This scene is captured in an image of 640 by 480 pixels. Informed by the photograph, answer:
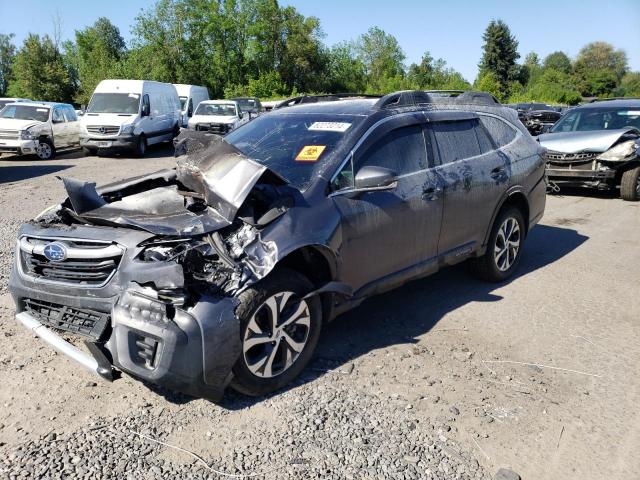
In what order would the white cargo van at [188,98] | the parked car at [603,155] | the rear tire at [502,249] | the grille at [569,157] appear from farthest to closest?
1. the white cargo van at [188,98]
2. the grille at [569,157]
3. the parked car at [603,155]
4. the rear tire at [502,249]

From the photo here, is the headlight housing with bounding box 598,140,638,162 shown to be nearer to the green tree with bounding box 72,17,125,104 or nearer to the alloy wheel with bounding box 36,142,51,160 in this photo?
the alloy wheel with bounding box 36,142,51,160

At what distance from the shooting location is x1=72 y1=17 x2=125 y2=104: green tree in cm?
5588

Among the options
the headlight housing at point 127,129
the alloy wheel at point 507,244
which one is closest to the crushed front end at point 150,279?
the alloy wheel at point 507,244

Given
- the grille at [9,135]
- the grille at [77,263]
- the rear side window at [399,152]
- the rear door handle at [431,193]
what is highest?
the rear side window at [399,152]

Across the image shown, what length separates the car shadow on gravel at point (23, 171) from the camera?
12.7 m

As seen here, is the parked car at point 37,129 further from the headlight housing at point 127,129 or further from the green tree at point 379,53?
the green tree at point 379,53

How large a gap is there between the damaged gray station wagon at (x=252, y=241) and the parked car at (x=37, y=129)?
1357 centimetres

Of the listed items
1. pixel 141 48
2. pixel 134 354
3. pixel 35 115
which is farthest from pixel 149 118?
pixel 141 48

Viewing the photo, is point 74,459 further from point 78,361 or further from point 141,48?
point 141,48

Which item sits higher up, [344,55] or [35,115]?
[344,55]

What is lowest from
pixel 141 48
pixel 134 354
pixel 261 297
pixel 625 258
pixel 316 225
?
pixel 625 258

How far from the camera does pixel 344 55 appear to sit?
65.7 m

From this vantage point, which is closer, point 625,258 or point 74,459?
point 74,459

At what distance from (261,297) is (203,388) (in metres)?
0.58
